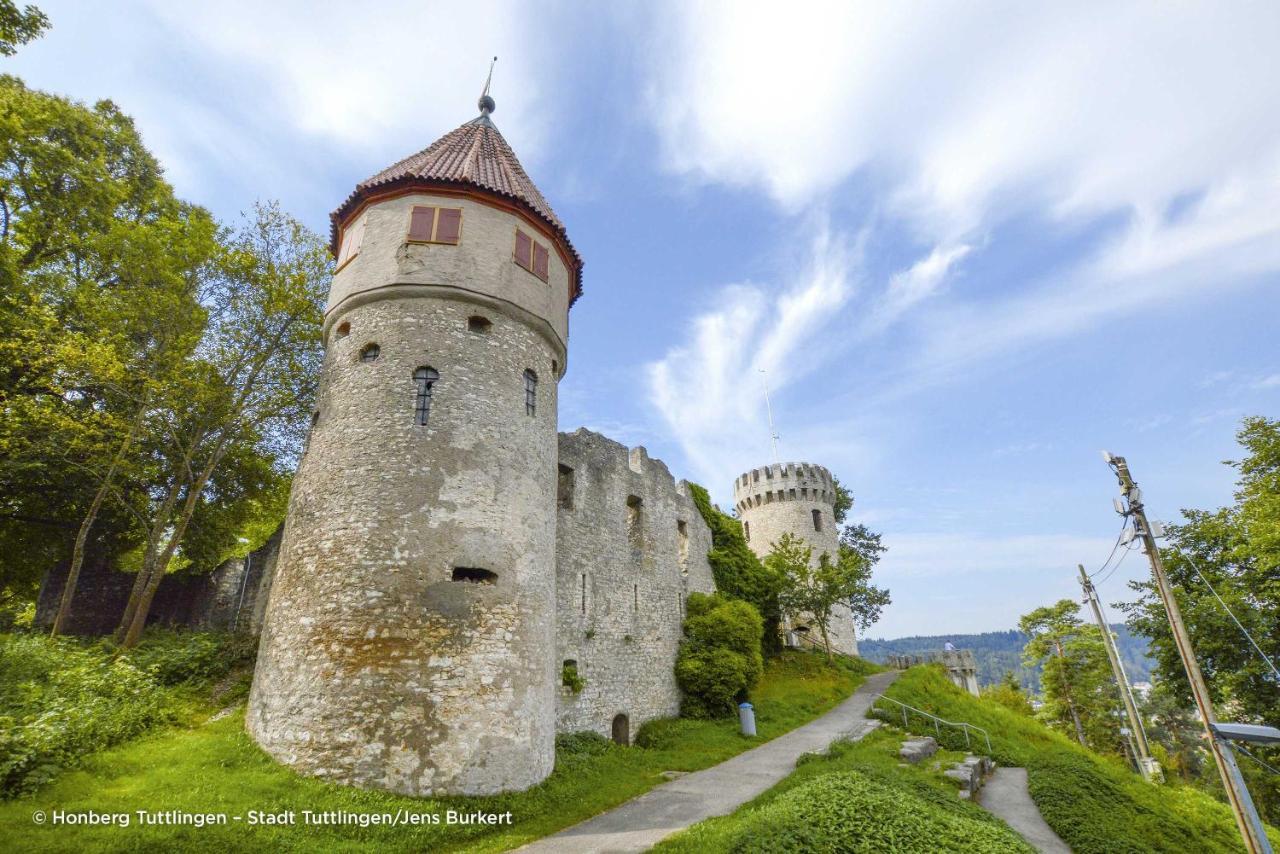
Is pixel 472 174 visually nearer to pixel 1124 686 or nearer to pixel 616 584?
pixel 616 584

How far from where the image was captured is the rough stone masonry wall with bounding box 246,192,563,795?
10008 millimetres

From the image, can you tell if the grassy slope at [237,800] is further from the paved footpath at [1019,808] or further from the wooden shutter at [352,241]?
the wooden shutter at [352,241]

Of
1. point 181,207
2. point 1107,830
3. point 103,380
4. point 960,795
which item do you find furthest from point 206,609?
point 1107,830

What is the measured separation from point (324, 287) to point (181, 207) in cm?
701

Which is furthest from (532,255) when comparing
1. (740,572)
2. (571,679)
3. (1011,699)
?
(1011,699)

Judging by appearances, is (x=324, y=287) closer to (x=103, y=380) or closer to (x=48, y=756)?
(x=103, y=380)

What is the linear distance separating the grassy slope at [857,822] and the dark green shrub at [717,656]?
26.8 ft

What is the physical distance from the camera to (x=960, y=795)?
1298cm

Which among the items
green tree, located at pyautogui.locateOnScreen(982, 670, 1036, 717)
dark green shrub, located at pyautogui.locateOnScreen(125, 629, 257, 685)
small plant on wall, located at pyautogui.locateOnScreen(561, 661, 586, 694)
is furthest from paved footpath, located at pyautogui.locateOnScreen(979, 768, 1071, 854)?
dark green shrub, located at pyautogui.locateOnScreen(125, 629, 257, 685)

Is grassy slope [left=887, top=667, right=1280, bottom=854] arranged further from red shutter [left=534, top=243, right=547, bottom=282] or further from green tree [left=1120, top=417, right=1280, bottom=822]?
red shutter [left=534, top=243, right=547, bottom=282]

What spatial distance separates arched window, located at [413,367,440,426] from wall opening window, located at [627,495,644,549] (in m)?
10.2

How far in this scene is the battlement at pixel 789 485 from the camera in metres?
40.2

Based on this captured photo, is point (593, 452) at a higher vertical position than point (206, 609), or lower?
higher

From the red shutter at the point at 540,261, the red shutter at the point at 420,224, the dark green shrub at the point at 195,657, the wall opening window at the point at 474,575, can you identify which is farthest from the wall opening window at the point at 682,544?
the red shutter at the point at 420,224
